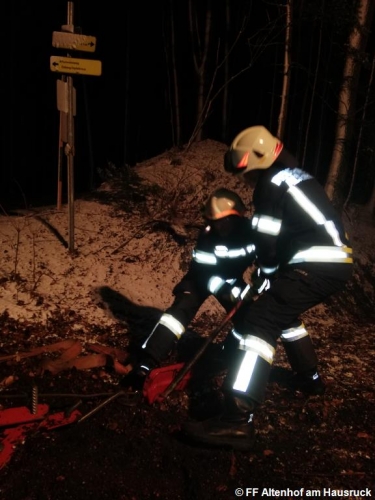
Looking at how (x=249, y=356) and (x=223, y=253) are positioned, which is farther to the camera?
(x=223, y=253)

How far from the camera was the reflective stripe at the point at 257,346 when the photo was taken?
3656 millimetres

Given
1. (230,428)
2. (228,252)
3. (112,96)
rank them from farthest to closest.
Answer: (112,96)
(228,252)
(230,428)

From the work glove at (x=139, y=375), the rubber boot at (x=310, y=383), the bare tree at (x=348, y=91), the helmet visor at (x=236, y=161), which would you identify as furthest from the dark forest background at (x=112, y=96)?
the work glove at (x=139, y=375)

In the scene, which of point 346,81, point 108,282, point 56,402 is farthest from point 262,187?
point 346,81

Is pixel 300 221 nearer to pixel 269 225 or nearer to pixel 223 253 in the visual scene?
pixel 269 225

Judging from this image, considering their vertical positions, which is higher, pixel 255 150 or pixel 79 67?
pixel 79 67

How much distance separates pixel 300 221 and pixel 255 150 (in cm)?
64

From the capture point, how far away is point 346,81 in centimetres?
890

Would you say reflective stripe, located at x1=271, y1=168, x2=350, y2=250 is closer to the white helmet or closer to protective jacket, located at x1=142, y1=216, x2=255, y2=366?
the white helmet

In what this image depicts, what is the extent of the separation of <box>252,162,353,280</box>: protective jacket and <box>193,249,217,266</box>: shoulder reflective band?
60cm

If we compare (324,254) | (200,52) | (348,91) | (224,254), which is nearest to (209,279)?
(224,254)

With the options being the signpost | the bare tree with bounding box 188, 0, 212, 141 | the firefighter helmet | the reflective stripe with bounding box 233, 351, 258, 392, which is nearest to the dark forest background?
the bare tree with bounding box 188, 0, 212, 141

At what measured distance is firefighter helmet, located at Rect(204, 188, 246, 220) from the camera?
14.2 feet

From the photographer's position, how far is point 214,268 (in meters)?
Result: 4.49
